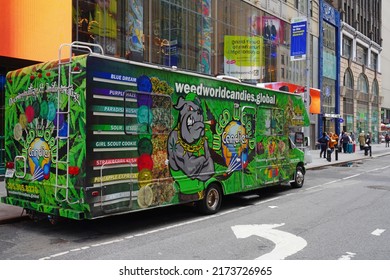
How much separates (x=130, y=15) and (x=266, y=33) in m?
13.5

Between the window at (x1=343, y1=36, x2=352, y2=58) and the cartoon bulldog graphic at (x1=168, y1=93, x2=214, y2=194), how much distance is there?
39.0 m

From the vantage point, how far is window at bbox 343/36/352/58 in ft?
143

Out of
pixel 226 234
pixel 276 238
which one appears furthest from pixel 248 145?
pixel 276 238

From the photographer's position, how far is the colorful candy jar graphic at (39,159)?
7.14 m

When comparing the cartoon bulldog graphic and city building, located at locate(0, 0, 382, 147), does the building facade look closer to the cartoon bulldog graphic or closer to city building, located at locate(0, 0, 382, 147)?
city building, located at locate(0, 0, 382, 147)

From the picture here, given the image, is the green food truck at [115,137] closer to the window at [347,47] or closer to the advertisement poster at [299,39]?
the advertisement poster at [299,39]

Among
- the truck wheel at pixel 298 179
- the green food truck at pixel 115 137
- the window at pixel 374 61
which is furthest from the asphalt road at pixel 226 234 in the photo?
the window at pixel 374 61

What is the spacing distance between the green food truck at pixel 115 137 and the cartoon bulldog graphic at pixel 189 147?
2 centimetres

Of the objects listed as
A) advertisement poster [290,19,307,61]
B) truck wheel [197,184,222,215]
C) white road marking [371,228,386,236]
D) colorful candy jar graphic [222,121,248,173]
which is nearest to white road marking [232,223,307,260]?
truck wheel [197,184,222,215]

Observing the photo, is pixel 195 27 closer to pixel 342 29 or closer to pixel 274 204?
pixel 274 204

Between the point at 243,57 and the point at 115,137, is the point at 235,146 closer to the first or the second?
the point at 115,137

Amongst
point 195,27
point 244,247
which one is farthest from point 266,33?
point 244,247

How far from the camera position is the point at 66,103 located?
6.80 metres

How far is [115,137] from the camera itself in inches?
271
